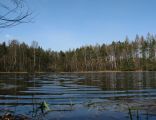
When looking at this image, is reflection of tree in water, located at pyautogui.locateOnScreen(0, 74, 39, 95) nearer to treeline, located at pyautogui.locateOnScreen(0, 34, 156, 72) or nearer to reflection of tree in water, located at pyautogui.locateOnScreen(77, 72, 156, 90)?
reflection of tree in water, located at pyautogui.locateOnScreen(77, 72, 156, 90)

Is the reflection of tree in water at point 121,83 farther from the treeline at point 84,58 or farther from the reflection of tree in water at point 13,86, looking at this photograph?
the treeline at point 84,58

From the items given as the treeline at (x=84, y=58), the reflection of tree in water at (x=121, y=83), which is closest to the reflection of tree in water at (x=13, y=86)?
the reflection of tree in water at (x=121, y=83)

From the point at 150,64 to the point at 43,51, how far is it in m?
55.6

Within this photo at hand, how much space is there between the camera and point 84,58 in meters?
168

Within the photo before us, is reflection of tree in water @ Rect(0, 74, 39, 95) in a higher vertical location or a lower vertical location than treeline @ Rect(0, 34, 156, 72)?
lower

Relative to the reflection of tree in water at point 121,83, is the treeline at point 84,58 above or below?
above

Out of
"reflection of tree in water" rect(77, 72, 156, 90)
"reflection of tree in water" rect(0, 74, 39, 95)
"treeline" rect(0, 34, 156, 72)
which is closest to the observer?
"reflection of tree in water" rect(0, 74, 39, 95)

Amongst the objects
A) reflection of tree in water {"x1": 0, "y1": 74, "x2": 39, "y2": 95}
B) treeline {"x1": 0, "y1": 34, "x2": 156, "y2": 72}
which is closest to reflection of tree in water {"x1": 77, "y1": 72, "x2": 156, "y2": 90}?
reflection of tree in water {"x1": 0, "y1": 74, "x2": 39, "y2": 95}

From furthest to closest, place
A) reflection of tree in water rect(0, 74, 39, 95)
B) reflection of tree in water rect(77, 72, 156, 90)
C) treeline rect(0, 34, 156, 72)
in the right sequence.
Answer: treeline rect(0, 34, 156, 72) < reflection of tree in water rect(77, 72, 156, 90) < reflection of tree in water rect(0, 74, 39, 95)

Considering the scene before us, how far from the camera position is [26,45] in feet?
498

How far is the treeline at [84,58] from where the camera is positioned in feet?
454

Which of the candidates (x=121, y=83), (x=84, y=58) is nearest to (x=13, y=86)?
(x=121, y=83)

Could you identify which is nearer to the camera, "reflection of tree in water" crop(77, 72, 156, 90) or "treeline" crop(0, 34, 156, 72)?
"reflection of tree in water" crop(77, 72, 156, 90)

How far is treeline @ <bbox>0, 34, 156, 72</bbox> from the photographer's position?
454ft
